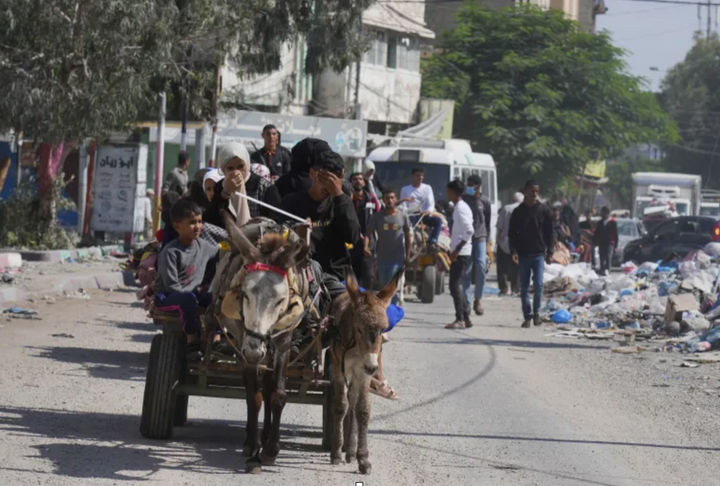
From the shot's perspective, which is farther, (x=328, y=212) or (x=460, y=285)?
(x=460, y=285)

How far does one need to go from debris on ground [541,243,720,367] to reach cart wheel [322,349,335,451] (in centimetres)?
760

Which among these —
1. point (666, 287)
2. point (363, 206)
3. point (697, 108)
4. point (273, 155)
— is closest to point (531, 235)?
point (363, 206)

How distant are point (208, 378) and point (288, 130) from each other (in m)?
27.9

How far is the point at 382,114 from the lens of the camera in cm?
4912

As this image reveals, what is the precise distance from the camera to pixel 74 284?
1941 centimetres

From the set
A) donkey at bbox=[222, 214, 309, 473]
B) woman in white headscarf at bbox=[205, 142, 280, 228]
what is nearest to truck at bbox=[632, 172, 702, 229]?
woman in white headscarf at bbox=[205, 142, 280, 228]

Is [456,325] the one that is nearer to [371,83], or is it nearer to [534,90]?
[371,83]

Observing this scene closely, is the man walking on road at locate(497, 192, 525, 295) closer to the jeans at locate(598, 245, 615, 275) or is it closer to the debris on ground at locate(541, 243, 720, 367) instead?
the debris on ground at locate(541, 243, 720, 367)

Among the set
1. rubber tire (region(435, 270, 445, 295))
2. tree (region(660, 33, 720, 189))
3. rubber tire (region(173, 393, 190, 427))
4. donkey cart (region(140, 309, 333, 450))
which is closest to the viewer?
donkey cart (region(140, 309, 333, 450))

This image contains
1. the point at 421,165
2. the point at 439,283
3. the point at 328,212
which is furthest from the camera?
the point at 421,165

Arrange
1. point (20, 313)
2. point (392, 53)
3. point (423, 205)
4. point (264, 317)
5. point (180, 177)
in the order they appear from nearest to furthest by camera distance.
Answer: point (264, 317) < point (20, 313) < point (180, 177) < point (423, 205) < point (392, 53)

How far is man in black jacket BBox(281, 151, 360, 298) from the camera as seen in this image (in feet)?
25.7

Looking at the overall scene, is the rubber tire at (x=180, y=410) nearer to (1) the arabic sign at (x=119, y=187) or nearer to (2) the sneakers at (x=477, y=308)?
(2) the sneakers at (x=477, y=308)

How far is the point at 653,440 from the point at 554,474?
169 cm
